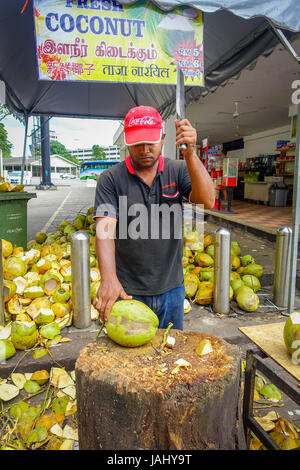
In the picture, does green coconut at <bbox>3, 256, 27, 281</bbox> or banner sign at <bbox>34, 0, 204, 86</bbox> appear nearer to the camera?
banner sign at <bbox>34, 0, 204, 86</bbox>

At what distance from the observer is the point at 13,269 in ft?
11.1

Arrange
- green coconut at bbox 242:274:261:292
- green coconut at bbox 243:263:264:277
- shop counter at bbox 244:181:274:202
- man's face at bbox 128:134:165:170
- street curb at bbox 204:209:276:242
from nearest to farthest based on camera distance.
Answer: man's face at bbox 128:134:165:170
green coconut at bbox 242:274:261:292
green coconut at bbox 243:263:264:277
street curb at bbox 204:209:276:242
shop counter at bbox 244:181:274:202

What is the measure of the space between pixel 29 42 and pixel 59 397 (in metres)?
4.98

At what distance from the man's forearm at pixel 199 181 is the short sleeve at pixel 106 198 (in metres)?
0.50

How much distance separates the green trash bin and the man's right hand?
11.5ft

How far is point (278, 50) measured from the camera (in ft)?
18.7

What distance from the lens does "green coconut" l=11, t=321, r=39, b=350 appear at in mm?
2625

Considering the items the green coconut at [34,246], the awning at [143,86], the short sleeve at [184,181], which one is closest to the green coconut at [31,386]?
the short sleeve at [184,181]

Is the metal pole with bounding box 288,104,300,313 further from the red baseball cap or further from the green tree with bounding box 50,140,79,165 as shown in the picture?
the green tree with bounding box 50,140,79,165

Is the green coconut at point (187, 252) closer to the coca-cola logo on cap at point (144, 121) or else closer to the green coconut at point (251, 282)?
the green coconut at point (251, 282)

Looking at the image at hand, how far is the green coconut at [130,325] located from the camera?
1.40m

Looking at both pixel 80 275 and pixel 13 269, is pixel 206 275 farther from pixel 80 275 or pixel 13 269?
pixel 13 269

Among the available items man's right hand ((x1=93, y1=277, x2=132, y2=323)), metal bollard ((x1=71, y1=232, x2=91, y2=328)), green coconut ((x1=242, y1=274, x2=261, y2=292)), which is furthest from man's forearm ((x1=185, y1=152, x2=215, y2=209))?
green coconut ((x1=242, y1=274, x2=261, y2=292))

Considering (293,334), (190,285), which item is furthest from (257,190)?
(293,334)
